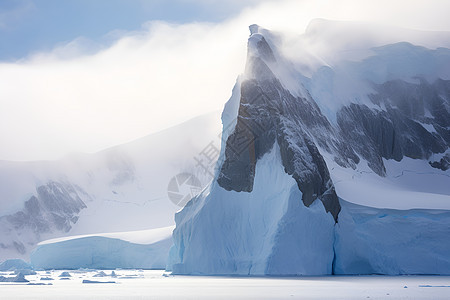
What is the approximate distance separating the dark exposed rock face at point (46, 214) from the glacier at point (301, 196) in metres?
23.1

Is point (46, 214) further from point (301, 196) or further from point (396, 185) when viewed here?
point (301, 196)

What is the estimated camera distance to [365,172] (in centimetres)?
3008

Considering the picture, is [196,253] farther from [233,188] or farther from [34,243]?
[34,243]

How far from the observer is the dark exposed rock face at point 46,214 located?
48.7 m

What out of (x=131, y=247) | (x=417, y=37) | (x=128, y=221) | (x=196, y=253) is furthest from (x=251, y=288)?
(x=128, y=221)

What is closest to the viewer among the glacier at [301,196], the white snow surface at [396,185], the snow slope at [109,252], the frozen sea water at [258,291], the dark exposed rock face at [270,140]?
the frozen sea water at [258,291]

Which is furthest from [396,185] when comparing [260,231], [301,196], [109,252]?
[109,252]

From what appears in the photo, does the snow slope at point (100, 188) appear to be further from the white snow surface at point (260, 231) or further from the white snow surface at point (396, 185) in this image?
the white snow surface at point (260, 231)

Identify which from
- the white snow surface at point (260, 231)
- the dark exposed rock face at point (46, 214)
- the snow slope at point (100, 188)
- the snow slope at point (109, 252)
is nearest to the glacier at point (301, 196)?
the white snow surface at point (260, 231)

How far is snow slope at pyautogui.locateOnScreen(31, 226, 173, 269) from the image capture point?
3616 centimetres

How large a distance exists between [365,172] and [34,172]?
3129 centimetres

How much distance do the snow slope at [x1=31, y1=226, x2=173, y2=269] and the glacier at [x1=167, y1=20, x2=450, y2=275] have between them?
650cm

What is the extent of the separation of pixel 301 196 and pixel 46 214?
102ft

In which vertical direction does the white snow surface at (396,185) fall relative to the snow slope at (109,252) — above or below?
above
